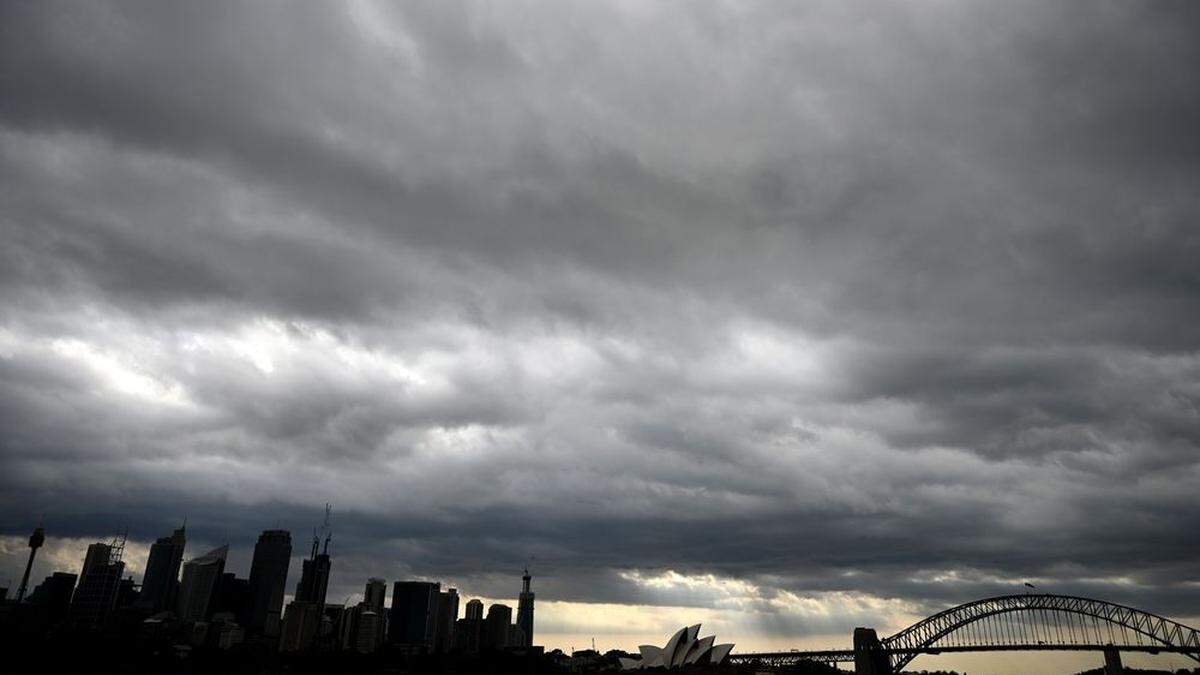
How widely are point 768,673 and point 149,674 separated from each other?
496 ft

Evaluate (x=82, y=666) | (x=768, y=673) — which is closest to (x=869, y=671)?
(x=768, y=673)

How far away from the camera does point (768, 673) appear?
198 metres

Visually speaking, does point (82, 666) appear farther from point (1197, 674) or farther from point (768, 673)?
point (1197, 674)

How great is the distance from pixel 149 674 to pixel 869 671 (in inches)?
6905

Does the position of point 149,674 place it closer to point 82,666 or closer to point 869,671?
point 82,666

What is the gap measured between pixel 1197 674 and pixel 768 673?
9807 centimetres

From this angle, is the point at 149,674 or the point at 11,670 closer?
the point at 11,670

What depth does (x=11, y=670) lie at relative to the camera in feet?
591

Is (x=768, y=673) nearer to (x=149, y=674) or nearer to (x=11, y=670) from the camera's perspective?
(x=149, y=674)

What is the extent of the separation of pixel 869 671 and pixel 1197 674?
73.8 meters

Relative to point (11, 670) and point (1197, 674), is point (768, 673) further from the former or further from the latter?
point (11, 670)

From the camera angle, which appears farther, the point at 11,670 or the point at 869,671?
the point at 869,671

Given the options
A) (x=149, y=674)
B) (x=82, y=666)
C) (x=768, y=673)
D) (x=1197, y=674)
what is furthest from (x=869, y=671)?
(x=82, y=666)

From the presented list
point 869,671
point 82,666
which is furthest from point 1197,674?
point 82,666
